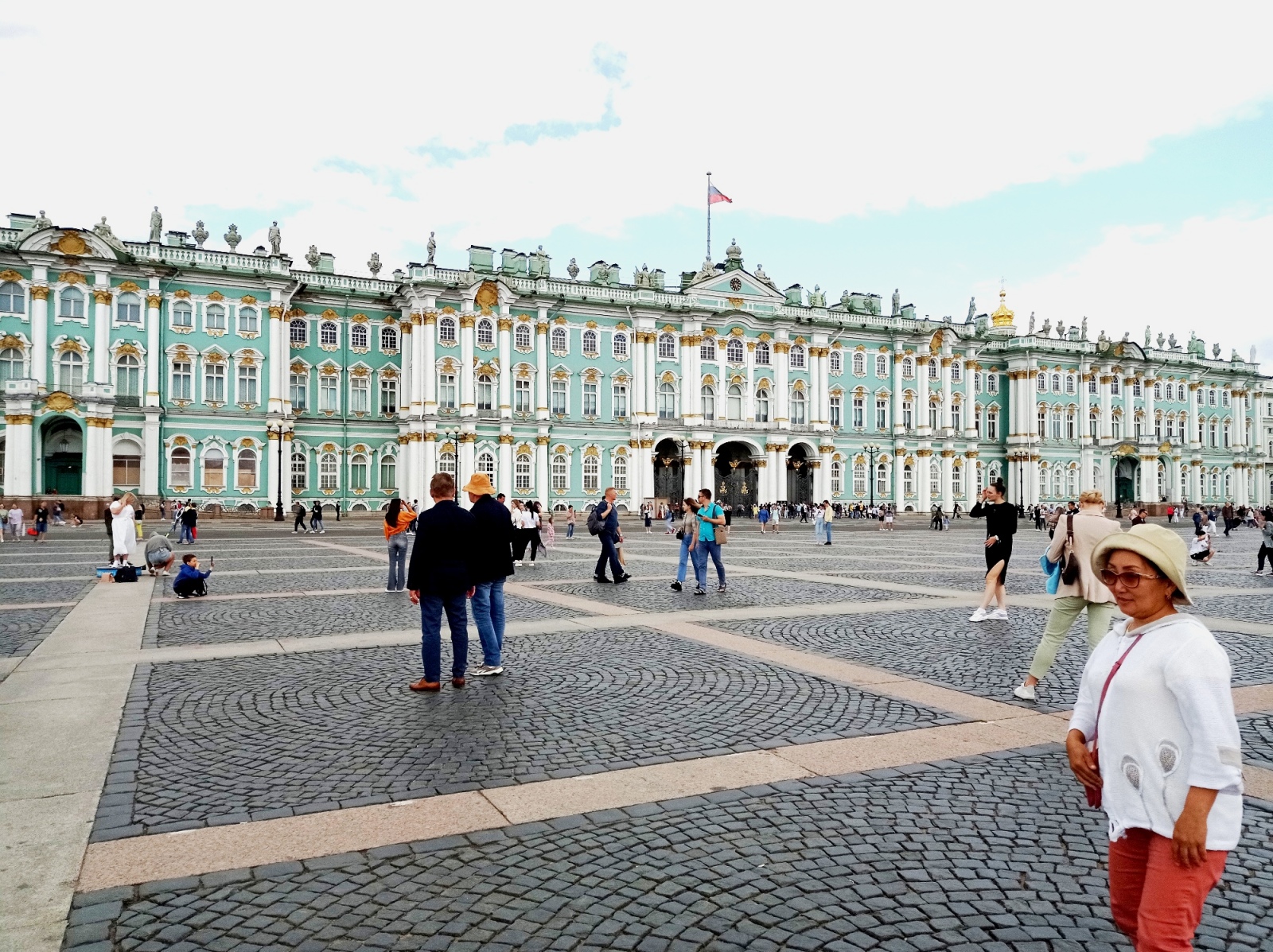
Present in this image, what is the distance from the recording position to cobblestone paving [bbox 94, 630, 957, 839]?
5449 mm

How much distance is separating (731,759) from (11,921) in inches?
151

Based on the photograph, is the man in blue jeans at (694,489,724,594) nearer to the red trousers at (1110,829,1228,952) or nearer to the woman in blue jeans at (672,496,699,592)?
the woman in blue jeans at (672,496,699,592)

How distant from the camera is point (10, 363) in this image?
1815 inches

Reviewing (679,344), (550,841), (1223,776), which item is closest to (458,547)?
(550,841)

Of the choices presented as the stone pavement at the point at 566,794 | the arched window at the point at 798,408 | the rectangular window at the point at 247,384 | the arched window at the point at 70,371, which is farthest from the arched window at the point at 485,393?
the stone pavement at the point at 566,794

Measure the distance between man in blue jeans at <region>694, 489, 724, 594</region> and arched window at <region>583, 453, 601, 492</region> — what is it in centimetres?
4319

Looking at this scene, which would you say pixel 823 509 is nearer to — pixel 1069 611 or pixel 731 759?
pixel 1069 611

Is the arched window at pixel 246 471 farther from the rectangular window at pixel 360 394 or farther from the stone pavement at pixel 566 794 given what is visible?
the stone pavement at pixel 566 794

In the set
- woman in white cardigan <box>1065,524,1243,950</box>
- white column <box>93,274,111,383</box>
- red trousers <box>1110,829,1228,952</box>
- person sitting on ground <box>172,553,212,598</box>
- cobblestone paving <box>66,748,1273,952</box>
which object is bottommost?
cobblestone paving <box>66,748,1273,952</box>

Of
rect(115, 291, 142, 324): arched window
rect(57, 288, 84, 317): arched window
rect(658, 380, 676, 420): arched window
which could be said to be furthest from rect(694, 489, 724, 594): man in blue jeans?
rect(658, 380, 676, 420): arched window

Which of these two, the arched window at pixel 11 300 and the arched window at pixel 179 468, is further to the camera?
the arched window at pixel 179 468

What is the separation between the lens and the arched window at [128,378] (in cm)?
4812

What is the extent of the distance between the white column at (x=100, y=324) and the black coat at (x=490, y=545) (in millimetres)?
46489

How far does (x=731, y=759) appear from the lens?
595cm
